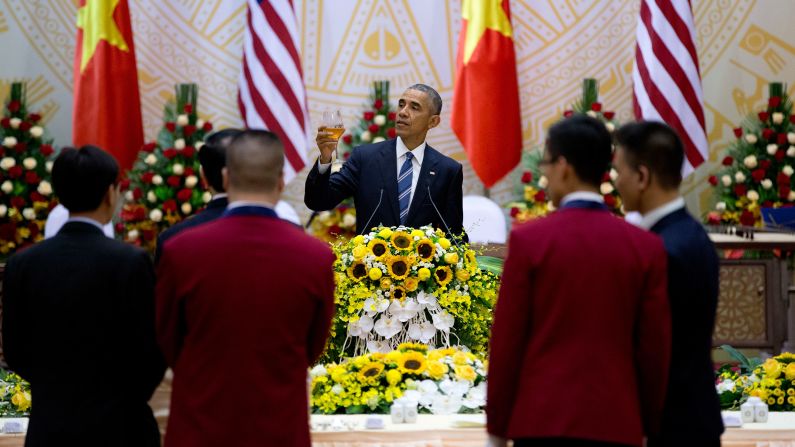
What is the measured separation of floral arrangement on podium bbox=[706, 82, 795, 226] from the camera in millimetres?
7898

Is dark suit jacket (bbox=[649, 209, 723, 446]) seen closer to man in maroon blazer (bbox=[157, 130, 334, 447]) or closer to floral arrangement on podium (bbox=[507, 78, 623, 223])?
man in maroon blazer (bbox=[157, 130, 334, 447])

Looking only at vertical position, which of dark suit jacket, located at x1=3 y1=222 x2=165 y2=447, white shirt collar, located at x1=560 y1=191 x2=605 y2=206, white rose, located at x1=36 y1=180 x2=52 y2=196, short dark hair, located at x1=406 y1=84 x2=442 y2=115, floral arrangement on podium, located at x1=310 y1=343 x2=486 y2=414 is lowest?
floral arrangement on podium, located at x1=310 y1=343 x2=486 y2=414

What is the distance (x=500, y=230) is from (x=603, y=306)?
409 centimetres

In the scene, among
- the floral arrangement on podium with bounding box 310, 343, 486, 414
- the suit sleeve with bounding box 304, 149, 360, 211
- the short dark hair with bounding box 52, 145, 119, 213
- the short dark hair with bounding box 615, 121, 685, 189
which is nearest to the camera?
the short dark hair with bounding box 615, 121, 685, 189

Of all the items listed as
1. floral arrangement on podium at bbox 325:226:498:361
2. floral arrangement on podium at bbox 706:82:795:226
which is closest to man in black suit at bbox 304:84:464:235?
floral arrangement on podium at bbox 325:226:498:361

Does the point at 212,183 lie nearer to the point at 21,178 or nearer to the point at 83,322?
the point at 83,322

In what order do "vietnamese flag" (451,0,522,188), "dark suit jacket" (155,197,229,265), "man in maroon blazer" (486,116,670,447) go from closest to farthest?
"man in maroon blazer" (486,116,670,447), "dark suit jacket" (155,197,229,265), "vietnamese flag" (451,0,522,188)

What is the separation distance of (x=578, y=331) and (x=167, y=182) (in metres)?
5.86

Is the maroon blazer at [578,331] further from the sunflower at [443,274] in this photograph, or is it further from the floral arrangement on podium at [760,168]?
the floral arrangement on podium at [760,168]

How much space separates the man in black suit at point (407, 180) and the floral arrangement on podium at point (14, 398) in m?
1.58

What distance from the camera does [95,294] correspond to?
8.95 feet

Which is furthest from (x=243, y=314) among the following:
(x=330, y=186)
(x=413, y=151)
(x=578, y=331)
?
(x=413, y=151)

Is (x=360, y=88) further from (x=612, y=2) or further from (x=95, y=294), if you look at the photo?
(x=95, y=294)

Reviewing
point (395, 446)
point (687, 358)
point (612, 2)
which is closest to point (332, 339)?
point (395, 446)
